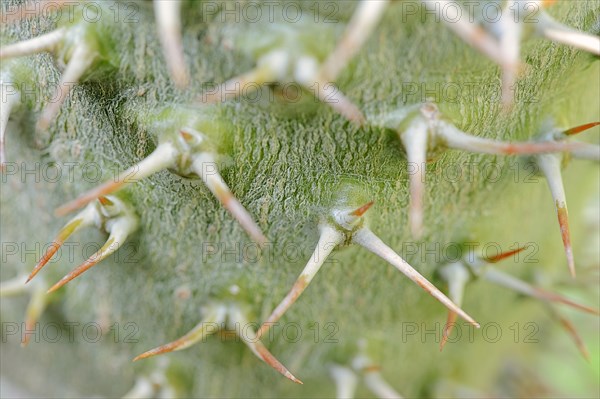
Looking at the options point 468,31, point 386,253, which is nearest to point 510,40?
point 468,31

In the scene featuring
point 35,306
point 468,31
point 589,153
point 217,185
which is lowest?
point 35,306

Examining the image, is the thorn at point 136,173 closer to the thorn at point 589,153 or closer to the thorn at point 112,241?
the thorn at point 112,241

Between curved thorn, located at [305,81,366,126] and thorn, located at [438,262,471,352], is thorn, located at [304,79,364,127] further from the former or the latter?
thorn, located at [438,262,471,352]

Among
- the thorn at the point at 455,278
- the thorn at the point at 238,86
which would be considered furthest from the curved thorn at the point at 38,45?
the thorn at the point at 455,278

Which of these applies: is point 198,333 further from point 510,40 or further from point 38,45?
point 510,40

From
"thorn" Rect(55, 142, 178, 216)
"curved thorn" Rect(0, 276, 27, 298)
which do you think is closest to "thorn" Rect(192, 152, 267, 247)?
"thorn" Rect(55, 142, 178, 216)

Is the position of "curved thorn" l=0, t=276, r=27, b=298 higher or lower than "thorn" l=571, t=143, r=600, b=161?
lower

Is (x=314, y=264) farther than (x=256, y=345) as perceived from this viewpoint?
No
